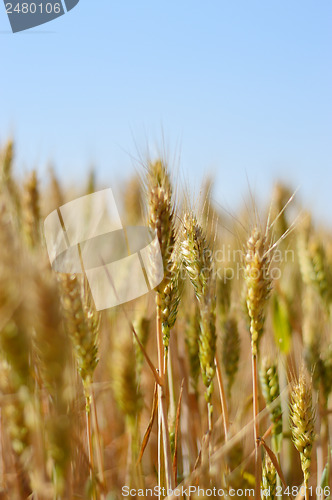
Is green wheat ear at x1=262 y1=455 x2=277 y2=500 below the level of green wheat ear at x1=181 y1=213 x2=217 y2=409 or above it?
below

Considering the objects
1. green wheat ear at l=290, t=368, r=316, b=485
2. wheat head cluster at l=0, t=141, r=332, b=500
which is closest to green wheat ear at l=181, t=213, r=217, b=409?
wheat head cluster at l=0, t=141, r=332, b=500

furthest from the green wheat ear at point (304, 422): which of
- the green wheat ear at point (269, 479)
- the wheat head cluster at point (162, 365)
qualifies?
the green wheat ear at point (269, 479)

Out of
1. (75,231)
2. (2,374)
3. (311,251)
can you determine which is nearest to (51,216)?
(75,231)

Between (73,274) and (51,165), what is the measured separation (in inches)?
64.2

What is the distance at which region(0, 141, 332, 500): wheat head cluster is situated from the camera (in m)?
0.79

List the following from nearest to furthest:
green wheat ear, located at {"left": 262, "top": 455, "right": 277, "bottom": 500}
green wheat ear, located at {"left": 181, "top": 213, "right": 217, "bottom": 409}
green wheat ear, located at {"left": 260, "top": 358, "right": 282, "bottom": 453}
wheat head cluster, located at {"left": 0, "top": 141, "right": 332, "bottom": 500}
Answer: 1. wheat head cluster, located at {"left": 0, "top": 141, "right": 332, "bottom": 500}
2. green wheat ear, located at {"left": 181, "top": 213, "right": 217, "bottom": 409}
3. green wheat ear, located at {"left": 262, "top": 455, "right": 277, "bottom": 500}
4. green wheat ear, located at {"left": 260, "top": 358, "right": 282, "bottom": 453}

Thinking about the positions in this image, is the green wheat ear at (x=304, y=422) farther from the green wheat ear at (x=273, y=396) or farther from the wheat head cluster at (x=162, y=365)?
the green wheat ear at (x=273, y=396)

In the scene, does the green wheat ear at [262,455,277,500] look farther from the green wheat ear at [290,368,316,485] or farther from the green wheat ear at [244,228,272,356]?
the green wheat ear at [244,228,272,356]

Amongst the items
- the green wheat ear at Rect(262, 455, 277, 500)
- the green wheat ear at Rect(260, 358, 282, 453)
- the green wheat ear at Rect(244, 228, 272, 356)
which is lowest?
the green wheat ear at Rect(262, 455, 277, 500)

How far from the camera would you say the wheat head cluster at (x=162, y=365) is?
31.2 inches

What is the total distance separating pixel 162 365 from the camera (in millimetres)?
1175

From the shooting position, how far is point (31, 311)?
0.77m

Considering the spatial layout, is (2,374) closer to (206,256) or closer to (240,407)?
(206,256)

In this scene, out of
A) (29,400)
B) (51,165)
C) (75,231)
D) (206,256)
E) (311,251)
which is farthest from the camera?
(51,165)
